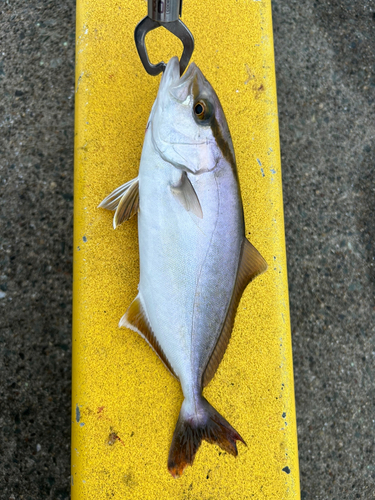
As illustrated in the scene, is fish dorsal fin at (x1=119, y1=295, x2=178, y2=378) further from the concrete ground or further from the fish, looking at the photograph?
the concrete ground

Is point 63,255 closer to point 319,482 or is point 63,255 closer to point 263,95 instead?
point 263,95

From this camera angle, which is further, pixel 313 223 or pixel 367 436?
pixel 313 223

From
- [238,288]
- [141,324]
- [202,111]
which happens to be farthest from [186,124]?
[141,324]

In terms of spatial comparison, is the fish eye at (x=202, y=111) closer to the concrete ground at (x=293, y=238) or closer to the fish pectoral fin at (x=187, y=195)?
the fish pectoral fin at (x=187, y=195)

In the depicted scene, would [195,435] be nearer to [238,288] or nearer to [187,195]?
[238,288]

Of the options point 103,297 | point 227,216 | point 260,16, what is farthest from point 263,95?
point 103,297

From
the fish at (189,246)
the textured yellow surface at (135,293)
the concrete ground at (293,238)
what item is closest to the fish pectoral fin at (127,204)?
the fish at (189,246)

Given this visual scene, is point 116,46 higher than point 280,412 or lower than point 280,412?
higher

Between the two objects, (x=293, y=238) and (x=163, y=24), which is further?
(x=293, y=238)
